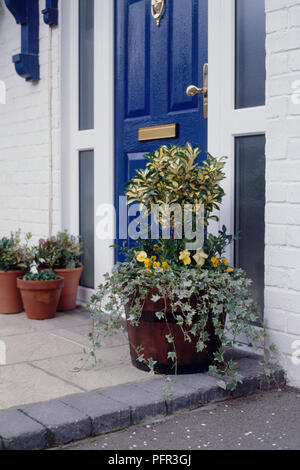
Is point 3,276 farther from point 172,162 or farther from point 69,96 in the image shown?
point 172,162

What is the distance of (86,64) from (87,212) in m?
1.11

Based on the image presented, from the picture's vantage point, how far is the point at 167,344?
10.2ft

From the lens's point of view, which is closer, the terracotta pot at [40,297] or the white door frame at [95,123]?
the terracotta pot at [40,297]

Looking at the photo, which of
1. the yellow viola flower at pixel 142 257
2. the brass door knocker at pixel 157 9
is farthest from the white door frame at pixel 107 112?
the yellow viola flower at pixel 142 257

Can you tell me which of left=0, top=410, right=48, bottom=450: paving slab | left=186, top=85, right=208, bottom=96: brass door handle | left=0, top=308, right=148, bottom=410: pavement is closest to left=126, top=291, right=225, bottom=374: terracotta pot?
left=0, top=308, right=148, bottom=410: pavement

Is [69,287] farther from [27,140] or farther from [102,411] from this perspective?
[102,411]

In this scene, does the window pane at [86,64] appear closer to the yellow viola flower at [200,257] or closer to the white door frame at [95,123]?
the white door frame at [95,123]

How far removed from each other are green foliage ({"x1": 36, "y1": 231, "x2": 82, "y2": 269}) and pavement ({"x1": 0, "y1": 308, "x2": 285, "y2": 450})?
850 millimetres

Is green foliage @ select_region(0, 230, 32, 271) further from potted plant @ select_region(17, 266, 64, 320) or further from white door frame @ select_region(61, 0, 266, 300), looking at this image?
white door frame @ select_region(61, 0, 266, 300)

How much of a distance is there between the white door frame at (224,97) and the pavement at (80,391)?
2.70ft

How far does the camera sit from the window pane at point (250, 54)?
3.44 metres

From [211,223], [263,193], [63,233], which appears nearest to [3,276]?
[63,233]

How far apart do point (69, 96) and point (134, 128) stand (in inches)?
36.0

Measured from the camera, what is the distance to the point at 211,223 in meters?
3.72
